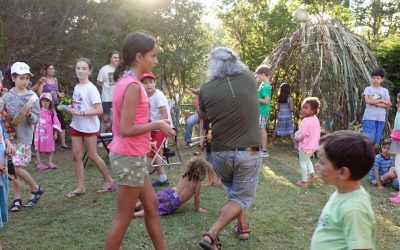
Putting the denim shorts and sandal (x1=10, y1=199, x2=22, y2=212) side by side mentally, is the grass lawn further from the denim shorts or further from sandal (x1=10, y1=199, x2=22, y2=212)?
A: the denim shorts

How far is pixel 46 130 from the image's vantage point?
765 centimetres

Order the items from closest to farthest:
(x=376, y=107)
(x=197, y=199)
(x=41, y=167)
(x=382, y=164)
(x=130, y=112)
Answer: (x=130, y=112), (x=197, y=199), (x=382, y=164), (x=41, y=167), (x=376, y=107)

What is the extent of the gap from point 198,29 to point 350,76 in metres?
4.58

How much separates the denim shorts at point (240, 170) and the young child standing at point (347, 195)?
1619mm

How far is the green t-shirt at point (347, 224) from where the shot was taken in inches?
69.8

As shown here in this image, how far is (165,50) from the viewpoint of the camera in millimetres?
11312

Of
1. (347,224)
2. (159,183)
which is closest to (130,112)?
(347,224)

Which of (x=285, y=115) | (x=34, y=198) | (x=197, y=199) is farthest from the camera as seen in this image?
(x=285, y=115)

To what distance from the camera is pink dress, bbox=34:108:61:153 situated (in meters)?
7.51

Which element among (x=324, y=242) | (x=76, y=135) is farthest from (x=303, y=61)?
(x=324, y=242)

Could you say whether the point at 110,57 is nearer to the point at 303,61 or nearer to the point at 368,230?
the point at 303,61

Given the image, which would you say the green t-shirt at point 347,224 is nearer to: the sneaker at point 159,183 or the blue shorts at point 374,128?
the sneaker at point 159,183

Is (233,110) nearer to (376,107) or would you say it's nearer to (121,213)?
(121,213)

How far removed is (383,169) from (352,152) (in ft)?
17.0
